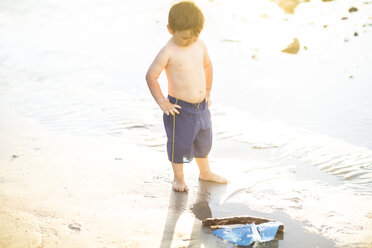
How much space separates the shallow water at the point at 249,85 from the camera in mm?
3264

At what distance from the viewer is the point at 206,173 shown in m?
3.33

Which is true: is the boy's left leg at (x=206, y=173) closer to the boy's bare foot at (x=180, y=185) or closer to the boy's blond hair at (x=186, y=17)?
the boy's bare foot at (x=180, y=185)

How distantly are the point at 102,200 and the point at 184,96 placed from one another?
889mm

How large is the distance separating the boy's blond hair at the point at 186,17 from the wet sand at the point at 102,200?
3.67ft

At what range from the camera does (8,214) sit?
2732mm

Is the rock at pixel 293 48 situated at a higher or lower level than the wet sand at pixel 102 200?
higher

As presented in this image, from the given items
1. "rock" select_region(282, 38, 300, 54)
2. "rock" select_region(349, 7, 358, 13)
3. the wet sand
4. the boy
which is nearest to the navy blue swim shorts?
the boy

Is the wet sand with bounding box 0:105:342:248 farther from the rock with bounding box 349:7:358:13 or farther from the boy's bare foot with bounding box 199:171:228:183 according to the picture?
the rock with bounding box 349:7:358:13

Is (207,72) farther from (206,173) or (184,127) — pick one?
(206,173)

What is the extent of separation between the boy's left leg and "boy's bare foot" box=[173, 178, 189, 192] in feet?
0.66

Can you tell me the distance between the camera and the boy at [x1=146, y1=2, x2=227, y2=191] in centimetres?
302

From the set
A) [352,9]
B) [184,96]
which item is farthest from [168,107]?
[352,9]

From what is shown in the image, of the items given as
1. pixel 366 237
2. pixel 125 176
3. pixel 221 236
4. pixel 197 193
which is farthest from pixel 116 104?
pixel 366 237

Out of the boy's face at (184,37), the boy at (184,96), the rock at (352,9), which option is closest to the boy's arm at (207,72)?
the boy at (184,96)
